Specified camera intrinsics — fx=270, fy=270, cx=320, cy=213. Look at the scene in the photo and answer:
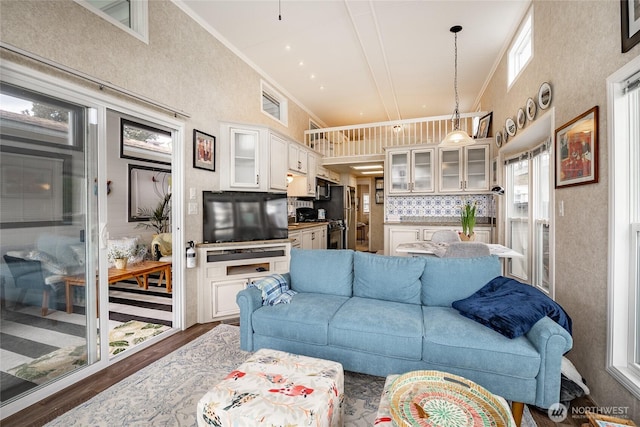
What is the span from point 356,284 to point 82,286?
2.20 metres

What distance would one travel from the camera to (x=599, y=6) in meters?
1.71

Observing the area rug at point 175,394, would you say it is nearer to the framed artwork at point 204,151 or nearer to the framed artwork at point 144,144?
the framed artwork at point 204,151

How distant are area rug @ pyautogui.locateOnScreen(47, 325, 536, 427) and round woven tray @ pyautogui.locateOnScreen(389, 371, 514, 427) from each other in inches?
21.9

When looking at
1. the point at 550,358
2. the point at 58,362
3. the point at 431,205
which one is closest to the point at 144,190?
the point at 58,362

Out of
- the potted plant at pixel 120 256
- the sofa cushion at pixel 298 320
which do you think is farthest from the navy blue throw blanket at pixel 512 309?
the potted plant at pixel 120 256

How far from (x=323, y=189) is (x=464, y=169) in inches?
125

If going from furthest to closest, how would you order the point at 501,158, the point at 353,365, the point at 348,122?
the point at 348,122 < the point at 501,158 < the point at 353,365

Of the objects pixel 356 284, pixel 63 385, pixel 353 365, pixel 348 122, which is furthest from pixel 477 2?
pixel 63 385

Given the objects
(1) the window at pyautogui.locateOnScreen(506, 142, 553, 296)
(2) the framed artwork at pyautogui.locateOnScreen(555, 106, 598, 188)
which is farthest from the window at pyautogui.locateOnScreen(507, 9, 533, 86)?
(2) the framed artwork at pyautogui.locateOnScreen(555, 106, 598, 188)

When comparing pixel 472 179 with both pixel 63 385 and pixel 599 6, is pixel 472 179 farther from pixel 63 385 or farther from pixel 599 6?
pixel 63 385

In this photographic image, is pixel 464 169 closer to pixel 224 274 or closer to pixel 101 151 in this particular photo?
pixel 224 274

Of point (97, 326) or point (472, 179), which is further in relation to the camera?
point (472, 179)

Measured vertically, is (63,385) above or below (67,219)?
below

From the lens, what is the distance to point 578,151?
6.36 feet
